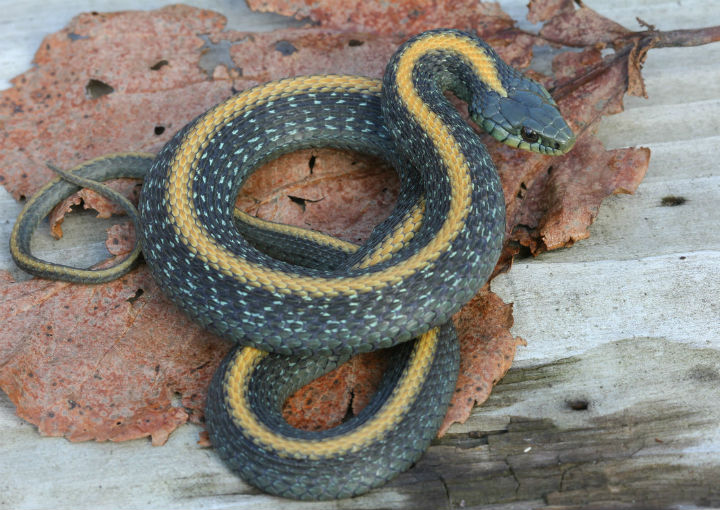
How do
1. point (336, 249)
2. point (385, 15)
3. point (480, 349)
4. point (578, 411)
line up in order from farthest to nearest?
point (385, 15) < point (336, 249) < point (480, 349) < point (578, 411)

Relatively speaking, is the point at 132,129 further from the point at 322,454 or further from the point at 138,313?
the point at 322,454

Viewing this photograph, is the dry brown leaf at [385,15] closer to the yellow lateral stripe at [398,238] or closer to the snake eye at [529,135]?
the snake eye at [529,135]

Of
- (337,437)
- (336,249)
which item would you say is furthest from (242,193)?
(337,437)

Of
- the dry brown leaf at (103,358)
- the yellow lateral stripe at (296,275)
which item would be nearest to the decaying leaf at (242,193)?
the dry brown leaf at (103,358)

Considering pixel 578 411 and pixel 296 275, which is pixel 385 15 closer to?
pixel 296 275

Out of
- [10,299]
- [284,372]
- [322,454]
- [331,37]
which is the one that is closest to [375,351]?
[284,372]

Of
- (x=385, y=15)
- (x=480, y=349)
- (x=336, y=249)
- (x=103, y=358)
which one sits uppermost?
(x=385, y=15)

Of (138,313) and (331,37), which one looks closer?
Result: (138,313)
